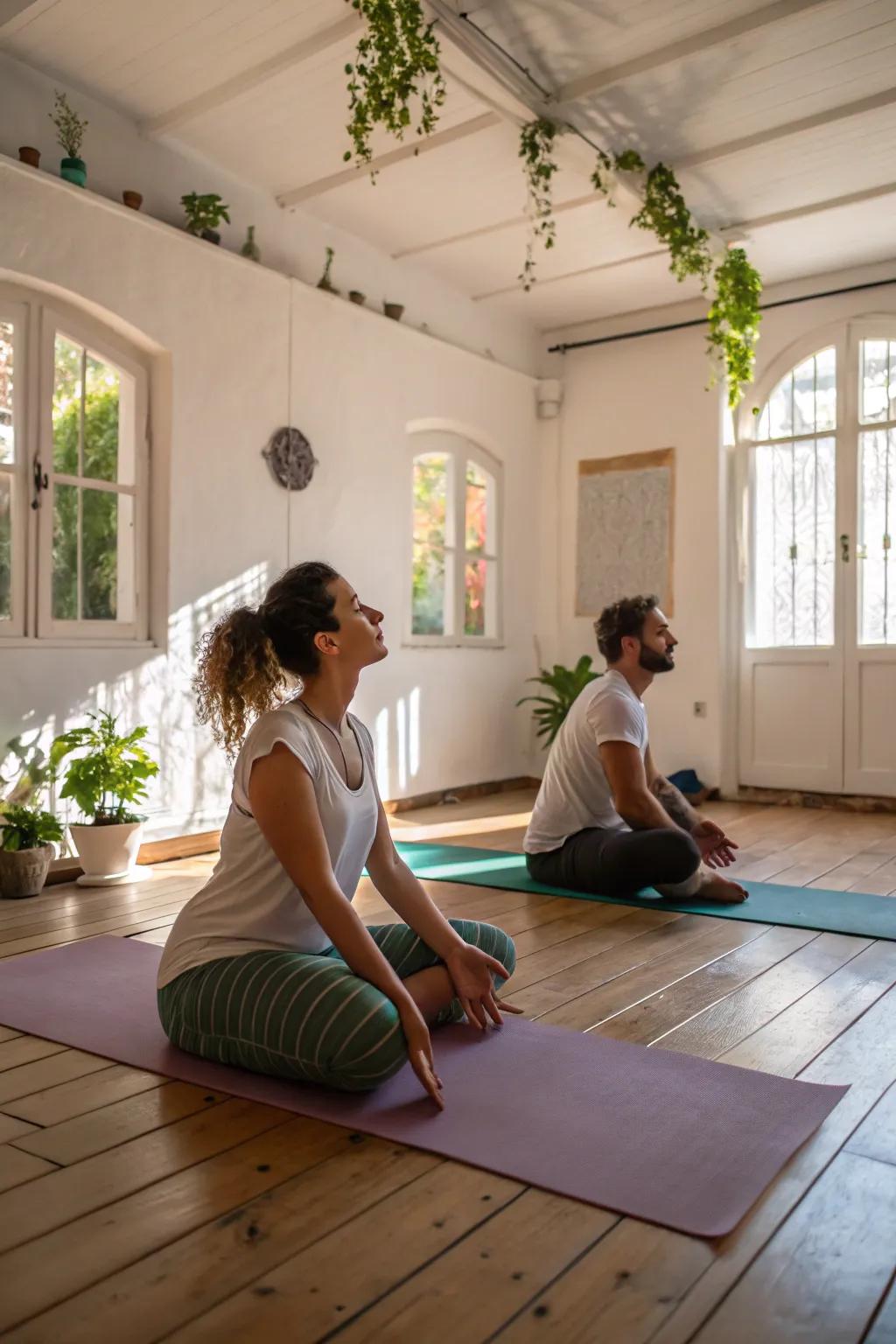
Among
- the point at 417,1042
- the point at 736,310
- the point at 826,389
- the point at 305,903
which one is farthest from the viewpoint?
the point at 826,389

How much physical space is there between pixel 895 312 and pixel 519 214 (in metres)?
2.29

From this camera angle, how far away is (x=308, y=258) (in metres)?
5.64

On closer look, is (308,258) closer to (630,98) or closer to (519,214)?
(519,214)

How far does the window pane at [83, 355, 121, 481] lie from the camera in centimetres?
462

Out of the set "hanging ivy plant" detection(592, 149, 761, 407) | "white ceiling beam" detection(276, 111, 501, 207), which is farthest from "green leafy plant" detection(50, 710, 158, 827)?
"hanging ivy plant" detection(592, 149, 761, 407)

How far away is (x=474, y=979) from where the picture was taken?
86.9 inches

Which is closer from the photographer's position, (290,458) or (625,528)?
(290,458)

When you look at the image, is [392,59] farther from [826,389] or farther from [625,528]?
[625,528]

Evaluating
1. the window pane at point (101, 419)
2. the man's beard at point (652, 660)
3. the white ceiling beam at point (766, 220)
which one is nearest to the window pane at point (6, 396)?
the window pane at point (101, 419)

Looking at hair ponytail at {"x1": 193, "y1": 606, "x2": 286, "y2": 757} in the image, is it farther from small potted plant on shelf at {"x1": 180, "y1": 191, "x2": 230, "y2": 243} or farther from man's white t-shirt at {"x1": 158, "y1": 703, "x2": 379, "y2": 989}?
small potted plant on shelf at {"x1": 180, "y1": 191, "x2": 230, "y2": 243}

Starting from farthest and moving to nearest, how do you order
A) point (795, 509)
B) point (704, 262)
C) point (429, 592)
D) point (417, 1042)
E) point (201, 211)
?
1. point (429, 592)
2. point (795, 509)
3. point (704, 262)
4. point (201, 211)
5. point (417, 1042)

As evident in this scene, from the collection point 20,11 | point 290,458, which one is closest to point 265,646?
point 20,11

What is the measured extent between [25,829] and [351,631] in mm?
2348

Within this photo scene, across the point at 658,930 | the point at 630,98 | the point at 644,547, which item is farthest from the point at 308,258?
the point at 658,930
